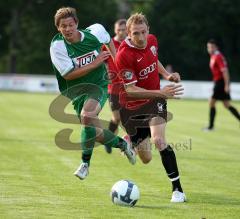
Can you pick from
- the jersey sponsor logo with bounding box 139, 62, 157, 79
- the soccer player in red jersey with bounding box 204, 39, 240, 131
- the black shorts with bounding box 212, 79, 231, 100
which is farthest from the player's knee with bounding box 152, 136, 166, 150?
the black shorts with bounding box 212, 79, 231, 100

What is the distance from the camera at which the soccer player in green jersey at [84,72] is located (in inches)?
336

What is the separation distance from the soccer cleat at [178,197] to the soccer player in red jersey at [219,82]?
1030cm

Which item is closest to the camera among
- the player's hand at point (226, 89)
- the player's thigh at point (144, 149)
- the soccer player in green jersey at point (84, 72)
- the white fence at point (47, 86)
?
the soccer player in green jersey at point (84, 72)

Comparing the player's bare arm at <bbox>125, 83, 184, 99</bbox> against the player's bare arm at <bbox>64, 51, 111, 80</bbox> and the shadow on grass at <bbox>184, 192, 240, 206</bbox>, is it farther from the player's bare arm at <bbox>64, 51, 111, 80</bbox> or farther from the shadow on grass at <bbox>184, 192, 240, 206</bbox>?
the shadow on grass at <bbox>184, 192, 240, 206</bbox>

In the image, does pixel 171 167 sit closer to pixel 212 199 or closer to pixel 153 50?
pixel 212 199

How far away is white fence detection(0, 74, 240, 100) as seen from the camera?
37062 millimetres

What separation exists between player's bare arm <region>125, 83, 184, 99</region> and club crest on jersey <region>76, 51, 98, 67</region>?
2.24 feet

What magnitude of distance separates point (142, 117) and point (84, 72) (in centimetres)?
93

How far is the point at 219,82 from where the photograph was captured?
18484 millimetres

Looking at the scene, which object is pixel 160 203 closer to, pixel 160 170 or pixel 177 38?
pixel 160 170

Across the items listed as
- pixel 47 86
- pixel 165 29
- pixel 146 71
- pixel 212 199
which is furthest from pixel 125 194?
pixel 165 29

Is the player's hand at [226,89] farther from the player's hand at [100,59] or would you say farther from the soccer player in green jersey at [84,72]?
the player's hand at [100,59]

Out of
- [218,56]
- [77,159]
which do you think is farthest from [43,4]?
[77,159]

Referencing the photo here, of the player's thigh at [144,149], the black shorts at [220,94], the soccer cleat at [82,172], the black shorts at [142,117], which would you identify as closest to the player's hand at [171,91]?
the black shorts at [142,117]
